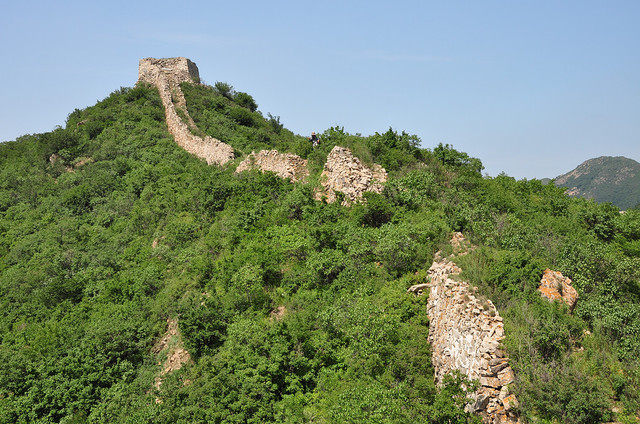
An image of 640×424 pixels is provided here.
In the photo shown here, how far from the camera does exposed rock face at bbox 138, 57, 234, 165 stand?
2809 centimetres

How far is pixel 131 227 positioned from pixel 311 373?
16.2 meters

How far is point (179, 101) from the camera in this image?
126 ft

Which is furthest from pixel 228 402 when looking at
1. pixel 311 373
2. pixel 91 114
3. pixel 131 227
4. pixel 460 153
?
pixel 91 114

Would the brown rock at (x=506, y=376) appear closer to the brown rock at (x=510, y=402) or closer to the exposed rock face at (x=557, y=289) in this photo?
the brown rock at (x=510, y=402)

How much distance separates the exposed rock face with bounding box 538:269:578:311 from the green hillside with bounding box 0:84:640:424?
10.3 inches

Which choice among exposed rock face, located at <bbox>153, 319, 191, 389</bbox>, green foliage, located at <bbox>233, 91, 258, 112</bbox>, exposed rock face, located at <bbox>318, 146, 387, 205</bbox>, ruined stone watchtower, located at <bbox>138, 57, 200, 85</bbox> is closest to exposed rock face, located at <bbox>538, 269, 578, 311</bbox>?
exposed rock face, located at <bbox>318, 146, 387, 205</bbox>

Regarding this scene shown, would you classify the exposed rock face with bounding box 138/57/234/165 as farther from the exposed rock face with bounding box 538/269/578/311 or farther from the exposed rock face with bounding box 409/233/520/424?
the exposed rock face with bounding box 538/269/578/311

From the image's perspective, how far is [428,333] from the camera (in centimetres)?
1143

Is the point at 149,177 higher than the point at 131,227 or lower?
higher

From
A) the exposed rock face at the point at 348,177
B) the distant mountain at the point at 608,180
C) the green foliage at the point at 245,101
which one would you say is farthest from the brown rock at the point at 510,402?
the distant mountain at the point at 608,180

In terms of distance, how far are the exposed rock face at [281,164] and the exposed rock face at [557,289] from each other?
12.9m

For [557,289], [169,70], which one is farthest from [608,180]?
[557,289]

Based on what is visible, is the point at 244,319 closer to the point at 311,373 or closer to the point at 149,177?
the point at 311,373

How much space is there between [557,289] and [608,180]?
124557 millimetres
